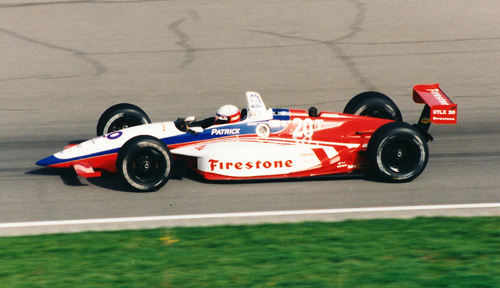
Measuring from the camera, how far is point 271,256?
315 inches

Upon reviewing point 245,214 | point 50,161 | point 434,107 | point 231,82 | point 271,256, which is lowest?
point 271,256

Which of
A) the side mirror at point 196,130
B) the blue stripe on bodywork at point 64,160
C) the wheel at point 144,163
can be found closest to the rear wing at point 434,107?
the side mirror at point 196,130

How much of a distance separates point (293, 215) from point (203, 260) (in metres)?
2.01

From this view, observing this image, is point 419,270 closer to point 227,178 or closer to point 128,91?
point 227,178

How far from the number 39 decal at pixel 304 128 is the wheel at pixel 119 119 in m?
2.53

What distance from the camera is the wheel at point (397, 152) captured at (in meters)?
Result: 10.6

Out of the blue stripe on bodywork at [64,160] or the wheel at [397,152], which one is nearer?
the wheel at [397,152]

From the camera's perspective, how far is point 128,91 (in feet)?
53.8

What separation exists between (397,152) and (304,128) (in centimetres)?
134

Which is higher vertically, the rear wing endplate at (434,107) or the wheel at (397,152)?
the rear wing endplate at (434,107)

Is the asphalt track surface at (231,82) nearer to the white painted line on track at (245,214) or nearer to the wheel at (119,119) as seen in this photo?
the white painted line on track at (245,214)

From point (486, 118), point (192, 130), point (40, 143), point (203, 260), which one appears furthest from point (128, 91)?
point (203, 260)

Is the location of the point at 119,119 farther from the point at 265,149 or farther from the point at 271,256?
the point at 271,256

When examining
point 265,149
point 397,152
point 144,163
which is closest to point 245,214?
point 265,149
